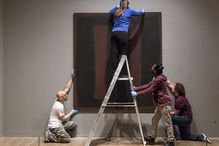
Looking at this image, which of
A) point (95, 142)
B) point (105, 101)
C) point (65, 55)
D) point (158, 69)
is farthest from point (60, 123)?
point (158, 69)

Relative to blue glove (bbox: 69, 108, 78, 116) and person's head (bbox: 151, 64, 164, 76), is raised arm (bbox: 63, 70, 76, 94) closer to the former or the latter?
blue glove (bbox: 69, 108, 78, 116)

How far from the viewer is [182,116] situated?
229 inches

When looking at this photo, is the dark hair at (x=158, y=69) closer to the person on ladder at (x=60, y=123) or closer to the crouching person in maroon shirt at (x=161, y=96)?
the crouching person in maroon shirt at (x=161, y=96)

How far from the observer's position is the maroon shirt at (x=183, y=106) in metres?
5.80

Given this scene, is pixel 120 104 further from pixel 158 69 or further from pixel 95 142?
pixel 158 69

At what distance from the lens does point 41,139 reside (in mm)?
5996

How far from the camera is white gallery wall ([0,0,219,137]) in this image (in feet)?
19.9

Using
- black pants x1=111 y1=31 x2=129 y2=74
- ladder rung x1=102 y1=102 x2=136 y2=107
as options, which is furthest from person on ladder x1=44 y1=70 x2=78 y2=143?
black pants x1=111 y1=31 x2=129 y2=74

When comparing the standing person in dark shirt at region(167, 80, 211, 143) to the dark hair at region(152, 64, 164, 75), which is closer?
the dark hair at region(152, 64, 164, 75)

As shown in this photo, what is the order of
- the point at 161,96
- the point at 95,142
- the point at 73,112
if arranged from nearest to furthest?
1. the point at 161,96
2. the point at 95,142
3. the point at 73,112

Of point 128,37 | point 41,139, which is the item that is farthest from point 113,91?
point 41,139

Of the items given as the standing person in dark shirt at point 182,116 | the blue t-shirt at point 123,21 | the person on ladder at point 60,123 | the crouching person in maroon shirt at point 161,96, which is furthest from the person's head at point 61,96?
the standing person in dark shirt at point 182,116

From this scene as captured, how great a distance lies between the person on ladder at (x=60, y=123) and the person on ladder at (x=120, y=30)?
882mm

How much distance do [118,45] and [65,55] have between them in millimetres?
911
